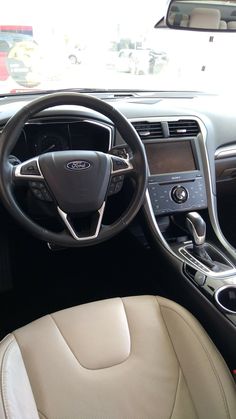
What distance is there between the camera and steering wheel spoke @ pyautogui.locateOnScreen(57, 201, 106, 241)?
1.08 metres

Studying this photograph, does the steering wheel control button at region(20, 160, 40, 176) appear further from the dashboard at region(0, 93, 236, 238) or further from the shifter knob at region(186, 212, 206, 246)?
the shifter knob at region(186, 212, 206, 246)

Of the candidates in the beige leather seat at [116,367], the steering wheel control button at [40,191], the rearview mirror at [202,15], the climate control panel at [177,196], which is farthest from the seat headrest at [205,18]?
the beige leather seat at [116,367]

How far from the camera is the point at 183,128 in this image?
1516 mm

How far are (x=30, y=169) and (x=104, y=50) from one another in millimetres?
1313

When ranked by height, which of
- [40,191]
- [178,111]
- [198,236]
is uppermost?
[178,111]

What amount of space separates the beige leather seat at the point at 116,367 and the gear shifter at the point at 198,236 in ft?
0.78

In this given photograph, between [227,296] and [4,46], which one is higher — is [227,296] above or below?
below

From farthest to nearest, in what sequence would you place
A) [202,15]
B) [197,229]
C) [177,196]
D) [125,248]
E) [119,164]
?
[125,248] → [202,15] → [177,196] → [197,229] → [119,164]

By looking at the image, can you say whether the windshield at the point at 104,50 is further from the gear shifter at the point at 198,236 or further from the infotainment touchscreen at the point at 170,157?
the gear shifter at the point at 198,236

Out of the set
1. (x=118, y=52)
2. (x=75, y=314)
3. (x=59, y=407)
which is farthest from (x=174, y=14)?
(x=59, y=407)

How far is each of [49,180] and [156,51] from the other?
1641mm

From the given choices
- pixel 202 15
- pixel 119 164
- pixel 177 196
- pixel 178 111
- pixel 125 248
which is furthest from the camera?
pixel 125 248

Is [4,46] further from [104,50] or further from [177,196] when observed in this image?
[177,196]

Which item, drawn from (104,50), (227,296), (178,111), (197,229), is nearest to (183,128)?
(178,111)
